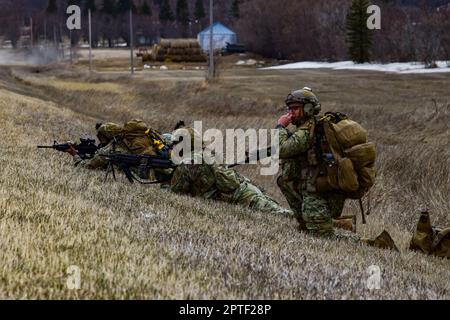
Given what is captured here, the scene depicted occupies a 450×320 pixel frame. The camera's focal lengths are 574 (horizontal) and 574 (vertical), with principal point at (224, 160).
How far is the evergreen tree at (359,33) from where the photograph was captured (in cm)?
5587

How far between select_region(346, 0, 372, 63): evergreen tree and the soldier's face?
50551mm

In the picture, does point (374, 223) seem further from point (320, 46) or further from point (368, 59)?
point (320, 46)

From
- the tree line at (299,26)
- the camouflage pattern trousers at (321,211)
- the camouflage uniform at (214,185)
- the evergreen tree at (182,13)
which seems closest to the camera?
the camouflage pattern trousers at (321,211)

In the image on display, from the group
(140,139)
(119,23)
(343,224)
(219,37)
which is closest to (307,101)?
(343,224)

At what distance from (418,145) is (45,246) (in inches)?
499

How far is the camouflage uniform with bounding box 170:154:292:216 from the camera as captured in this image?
9.68 m

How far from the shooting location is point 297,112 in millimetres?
7430

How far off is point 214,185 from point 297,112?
2848 mm

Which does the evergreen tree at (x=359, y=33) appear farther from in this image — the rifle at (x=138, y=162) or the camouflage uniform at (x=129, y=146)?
the rifle at (x=138, y=162)

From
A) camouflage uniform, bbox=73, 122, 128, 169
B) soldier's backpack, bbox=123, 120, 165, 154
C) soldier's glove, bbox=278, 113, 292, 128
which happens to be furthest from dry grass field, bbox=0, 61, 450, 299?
soldier's glove, bbox=278, 113, 292, 128

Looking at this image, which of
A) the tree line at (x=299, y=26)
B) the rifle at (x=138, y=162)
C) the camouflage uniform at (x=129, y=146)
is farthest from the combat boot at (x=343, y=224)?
the tree line at (x=299, y=26)

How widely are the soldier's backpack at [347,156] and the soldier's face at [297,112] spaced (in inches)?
13.8

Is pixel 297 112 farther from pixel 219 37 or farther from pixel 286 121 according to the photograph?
pixel 219 37
